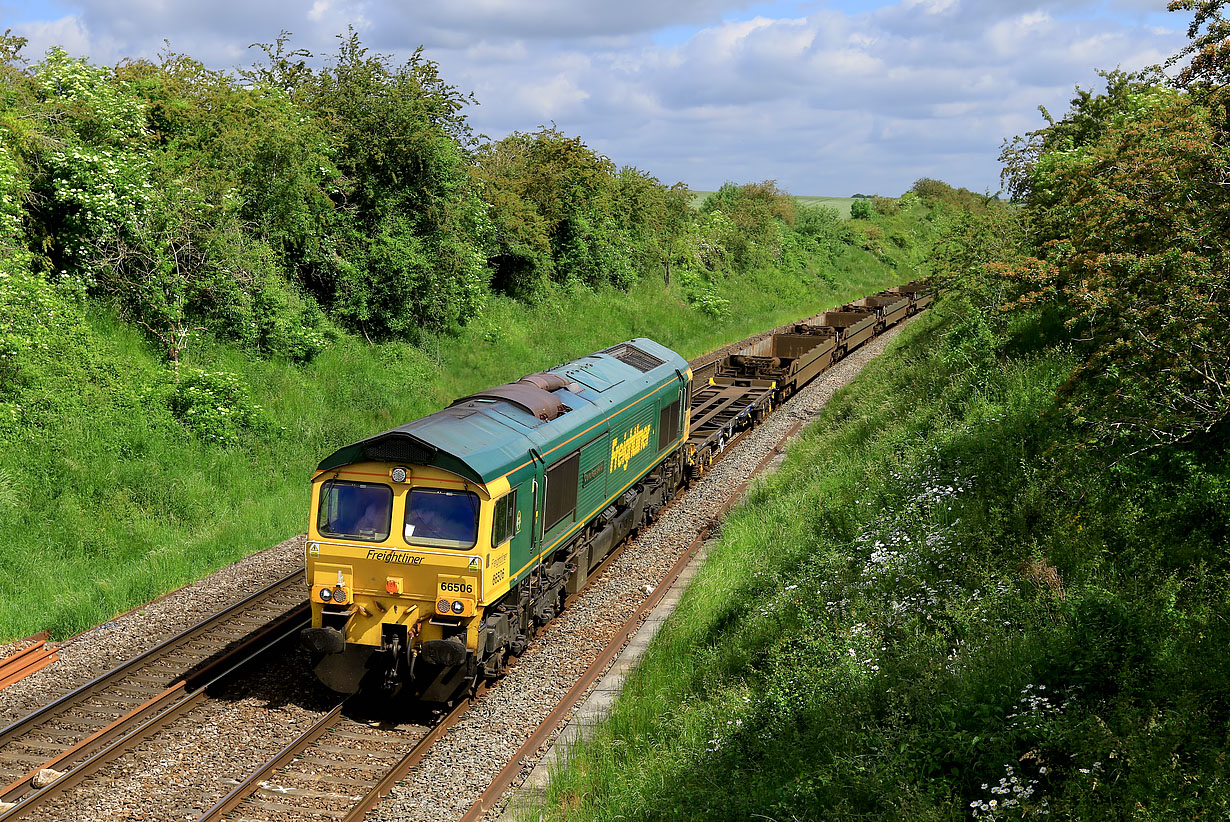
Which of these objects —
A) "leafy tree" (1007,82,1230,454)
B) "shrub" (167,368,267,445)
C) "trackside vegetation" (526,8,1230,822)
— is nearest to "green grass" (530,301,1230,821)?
"trackside vegetation" (526,8,1230,822)

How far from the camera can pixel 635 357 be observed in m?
18.4

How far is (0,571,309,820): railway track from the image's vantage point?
947cm

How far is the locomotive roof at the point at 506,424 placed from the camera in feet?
34.9

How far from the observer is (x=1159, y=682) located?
747 cm

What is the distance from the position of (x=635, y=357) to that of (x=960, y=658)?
34.2 feet

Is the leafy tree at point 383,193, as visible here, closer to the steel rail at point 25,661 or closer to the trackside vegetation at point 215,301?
the trackside vegetation at point 215,301

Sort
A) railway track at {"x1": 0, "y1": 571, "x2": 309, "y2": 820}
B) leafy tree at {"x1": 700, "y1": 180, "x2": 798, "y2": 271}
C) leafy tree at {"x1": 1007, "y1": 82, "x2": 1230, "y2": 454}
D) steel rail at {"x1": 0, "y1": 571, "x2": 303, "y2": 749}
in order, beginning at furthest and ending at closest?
leafy tree at {"x1": 700, "y1": 180, "x2": 798, "y2": 271}, steel rail at {"x1": 0, "y1": 571, "x2": 303, "y2": 749}, railway track at {"x1": 0, "y1": 571, "x2": 309, "y2": 820}, leafy tree at {"x1": 1007, "y1": 82, "x2": 1230, "y2": 454}

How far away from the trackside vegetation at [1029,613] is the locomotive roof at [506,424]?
3.12 metres

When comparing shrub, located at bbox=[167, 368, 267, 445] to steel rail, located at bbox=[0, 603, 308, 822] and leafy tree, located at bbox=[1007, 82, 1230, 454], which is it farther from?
leafy tree, located at bbox=[1007, 82, 1230, 454]

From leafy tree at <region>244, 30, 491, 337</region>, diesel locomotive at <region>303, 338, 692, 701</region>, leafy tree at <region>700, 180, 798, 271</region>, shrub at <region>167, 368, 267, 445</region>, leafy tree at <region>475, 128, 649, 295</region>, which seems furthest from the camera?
leafy tree at <region>700, 180, 798, 271</region>

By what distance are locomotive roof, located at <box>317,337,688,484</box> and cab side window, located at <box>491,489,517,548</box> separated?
352 mm

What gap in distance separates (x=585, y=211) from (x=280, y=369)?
768 inches

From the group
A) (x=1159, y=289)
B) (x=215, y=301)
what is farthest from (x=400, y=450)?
(x=215, y=301)

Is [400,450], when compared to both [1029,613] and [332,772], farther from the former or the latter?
[1029,613]
